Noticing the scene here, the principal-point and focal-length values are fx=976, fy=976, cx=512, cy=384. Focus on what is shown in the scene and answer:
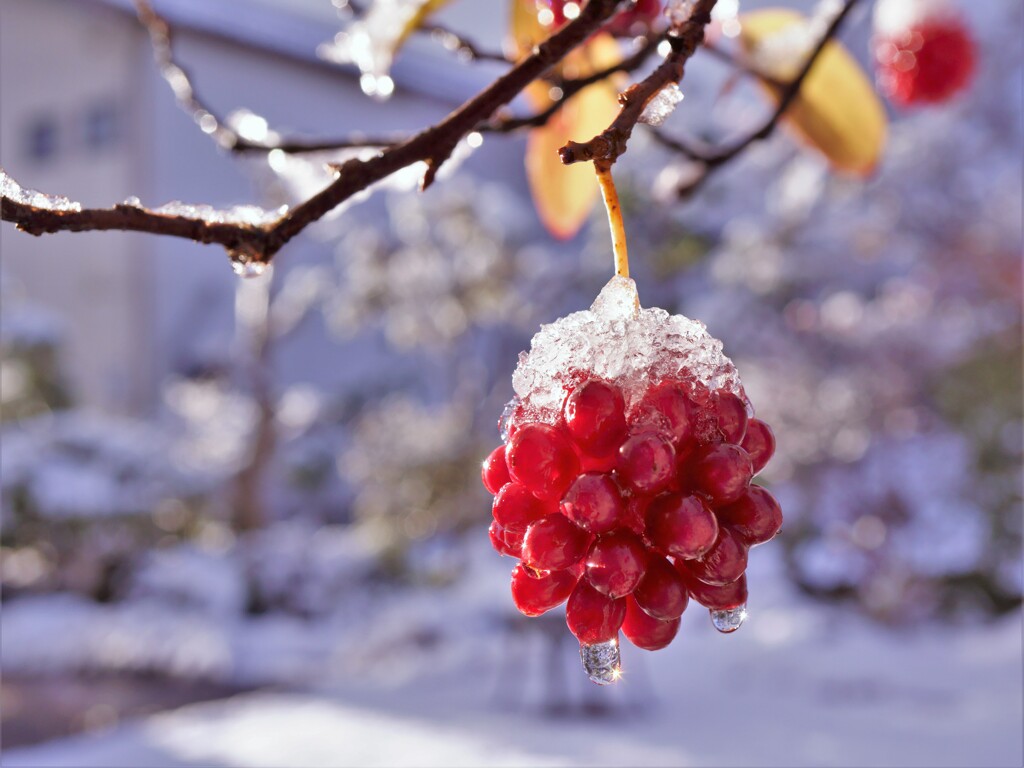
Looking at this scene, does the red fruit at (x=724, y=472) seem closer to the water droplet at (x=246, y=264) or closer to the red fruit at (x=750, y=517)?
the red fruit at (x=750, y=517)

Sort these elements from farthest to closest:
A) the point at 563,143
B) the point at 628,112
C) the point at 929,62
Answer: the point at 929,62
the point at 563,143
the point at 628,112

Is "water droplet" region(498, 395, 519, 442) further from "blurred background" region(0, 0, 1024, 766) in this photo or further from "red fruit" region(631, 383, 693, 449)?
"blurred background" region(0, 0, 1024, 766)

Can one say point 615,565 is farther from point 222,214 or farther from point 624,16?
point 624,16

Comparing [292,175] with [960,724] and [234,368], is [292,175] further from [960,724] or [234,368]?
[234,368]

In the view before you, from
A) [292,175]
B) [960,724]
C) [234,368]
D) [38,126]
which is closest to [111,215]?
[292,175]

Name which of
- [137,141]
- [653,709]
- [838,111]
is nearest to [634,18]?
[838,111]

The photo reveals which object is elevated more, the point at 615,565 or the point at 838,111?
the point at 838,111

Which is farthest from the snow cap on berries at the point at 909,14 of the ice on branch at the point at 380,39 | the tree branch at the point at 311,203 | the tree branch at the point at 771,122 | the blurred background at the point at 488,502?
the blurred background at the point at 488,502

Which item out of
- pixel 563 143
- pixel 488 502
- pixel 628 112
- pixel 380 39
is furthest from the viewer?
pixel 488 502
